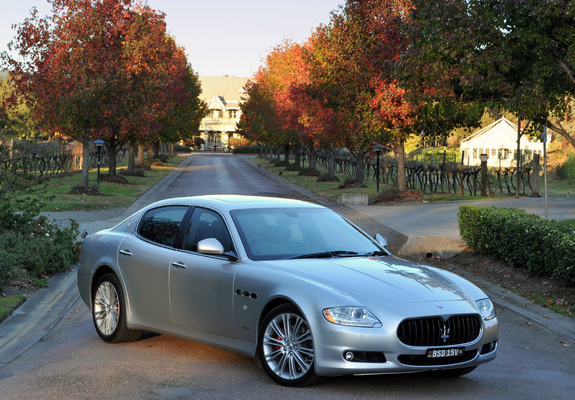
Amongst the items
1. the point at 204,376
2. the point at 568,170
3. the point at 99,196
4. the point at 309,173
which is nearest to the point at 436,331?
the point at 204,376

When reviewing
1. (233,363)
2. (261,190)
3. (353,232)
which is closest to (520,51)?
(353,232)

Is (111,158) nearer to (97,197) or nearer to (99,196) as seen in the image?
(99,196)

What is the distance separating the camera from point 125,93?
32.9 metres

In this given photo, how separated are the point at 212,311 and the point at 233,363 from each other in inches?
20.8

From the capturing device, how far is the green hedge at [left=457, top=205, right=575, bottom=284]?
1071cm

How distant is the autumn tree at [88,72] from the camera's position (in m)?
30.9

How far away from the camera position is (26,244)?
12.8m

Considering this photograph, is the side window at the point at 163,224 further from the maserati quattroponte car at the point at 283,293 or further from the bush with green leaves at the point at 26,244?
the bush with green leaves at the point at 26,244

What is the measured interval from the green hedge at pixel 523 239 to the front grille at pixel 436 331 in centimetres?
470

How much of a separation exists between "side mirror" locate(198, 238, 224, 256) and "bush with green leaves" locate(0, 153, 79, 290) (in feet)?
16.2

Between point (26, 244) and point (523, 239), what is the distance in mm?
7752

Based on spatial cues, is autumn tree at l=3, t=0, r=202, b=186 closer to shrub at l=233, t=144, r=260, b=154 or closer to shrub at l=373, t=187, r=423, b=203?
shrub at l=373, t=187, r=423, b=203

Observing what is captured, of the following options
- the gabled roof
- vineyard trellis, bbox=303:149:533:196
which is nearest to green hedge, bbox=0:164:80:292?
vineyard trellis, bbox=303:149:533:196

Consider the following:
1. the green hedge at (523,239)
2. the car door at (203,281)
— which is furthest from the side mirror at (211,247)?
the green hedge at (523,239)
